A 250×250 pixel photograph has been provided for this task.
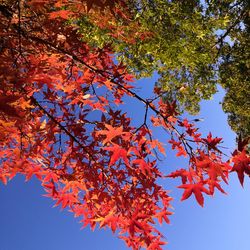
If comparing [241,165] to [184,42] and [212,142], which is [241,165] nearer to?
[212,142]

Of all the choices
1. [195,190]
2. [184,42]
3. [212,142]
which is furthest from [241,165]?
[184,42]

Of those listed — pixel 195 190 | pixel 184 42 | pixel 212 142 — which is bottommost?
pixel 195 190

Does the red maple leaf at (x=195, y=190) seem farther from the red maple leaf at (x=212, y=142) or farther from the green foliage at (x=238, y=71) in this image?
the green foliage at (x=238, y=71)

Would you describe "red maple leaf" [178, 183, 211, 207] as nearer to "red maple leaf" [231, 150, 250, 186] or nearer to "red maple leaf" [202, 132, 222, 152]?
"red maple leaf" [231, 150, 250, 186]

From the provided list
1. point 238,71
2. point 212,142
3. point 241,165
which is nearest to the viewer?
point 241,165

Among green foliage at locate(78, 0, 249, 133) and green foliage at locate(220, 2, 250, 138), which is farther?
green foliage at locate(220, 2, 250, 138)

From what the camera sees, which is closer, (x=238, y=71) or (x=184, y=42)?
(x=184, y=42)

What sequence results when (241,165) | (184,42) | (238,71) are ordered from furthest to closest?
(238,71)
(184,42)
(241,165)

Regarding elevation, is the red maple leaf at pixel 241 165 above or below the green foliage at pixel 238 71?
below

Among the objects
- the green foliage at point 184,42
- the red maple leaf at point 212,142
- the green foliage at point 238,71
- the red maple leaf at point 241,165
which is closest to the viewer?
the red maple leaf at point 241,165

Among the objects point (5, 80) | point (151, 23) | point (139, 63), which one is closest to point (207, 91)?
point (139, 63)

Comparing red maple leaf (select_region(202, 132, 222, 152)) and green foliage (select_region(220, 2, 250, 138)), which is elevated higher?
green foliage (select_region(220, 2, 250, 138))

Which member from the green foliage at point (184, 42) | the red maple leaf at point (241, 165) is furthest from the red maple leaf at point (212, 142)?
the green foliage at point (184, 42)

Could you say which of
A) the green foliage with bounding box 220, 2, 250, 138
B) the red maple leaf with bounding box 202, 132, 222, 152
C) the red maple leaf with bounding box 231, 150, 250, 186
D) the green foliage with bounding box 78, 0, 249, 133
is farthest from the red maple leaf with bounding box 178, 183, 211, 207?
the green foliage with bounding box 220, 2, 250, 138
